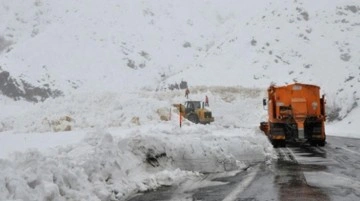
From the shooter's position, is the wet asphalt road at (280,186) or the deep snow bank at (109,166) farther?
the wet asphalt road at (280,186)

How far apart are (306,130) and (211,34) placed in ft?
391

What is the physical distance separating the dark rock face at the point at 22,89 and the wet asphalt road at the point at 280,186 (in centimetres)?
10013

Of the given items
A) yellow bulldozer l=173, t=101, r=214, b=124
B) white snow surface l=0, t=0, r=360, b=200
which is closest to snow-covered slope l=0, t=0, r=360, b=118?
white snow surface l=0, t=0, r=360, b=200

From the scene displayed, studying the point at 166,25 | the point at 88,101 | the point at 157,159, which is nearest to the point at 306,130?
the point at 157,159

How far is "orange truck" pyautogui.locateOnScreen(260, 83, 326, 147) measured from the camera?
71.5ft

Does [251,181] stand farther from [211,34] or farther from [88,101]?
[211,34]

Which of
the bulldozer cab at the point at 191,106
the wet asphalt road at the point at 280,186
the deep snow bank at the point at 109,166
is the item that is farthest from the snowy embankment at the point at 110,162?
the bulldozer cab at the point at 191,106

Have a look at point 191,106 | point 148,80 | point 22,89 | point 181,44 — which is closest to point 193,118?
Result: point 191,106

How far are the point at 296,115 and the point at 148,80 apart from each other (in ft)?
309

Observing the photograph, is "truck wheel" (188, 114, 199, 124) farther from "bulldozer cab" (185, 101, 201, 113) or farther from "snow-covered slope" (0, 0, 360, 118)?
"snow-covered slope" (0, 0, 360, 118)

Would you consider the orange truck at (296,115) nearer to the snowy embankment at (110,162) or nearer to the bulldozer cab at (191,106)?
the snowy embankment at (110,162)

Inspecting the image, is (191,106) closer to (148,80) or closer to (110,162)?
(110,162)

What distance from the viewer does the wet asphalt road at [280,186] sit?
866 centimetres

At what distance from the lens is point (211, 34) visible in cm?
13962
